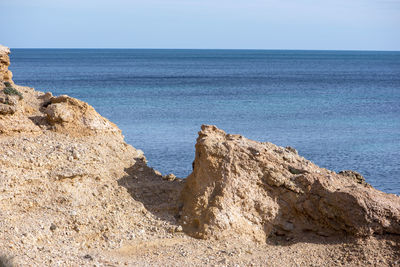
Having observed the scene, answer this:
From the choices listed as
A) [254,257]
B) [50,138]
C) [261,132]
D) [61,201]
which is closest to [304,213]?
[254,257]

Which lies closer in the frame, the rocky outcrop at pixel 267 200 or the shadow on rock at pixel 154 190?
the rocky outcrop at pixel 267 200

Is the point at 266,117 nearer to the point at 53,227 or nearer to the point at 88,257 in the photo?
the point at 53,227

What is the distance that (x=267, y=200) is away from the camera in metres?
13.9

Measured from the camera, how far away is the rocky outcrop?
1305cm

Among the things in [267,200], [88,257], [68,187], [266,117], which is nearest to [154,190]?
[68,187]

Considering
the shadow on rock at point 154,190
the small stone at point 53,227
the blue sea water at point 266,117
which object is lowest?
the blue sea water at point 266,117

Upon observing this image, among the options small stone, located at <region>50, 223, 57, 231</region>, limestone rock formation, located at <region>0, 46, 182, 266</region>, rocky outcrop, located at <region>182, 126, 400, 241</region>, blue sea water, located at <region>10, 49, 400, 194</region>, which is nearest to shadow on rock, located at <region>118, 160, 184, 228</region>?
limestone rock formation, located at <region>0, 46, 182, 266</region>

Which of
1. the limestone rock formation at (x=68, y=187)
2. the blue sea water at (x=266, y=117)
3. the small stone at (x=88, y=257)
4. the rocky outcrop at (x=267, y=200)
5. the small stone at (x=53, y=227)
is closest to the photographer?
the small stone at (x=88, y=257)

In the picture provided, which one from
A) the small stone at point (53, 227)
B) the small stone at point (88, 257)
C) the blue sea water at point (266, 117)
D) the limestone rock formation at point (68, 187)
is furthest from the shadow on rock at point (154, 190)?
the blue sea water at point (266, 117)

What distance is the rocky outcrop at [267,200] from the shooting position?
13.0 metres

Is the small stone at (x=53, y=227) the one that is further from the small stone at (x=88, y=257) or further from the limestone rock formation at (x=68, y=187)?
the small stone at (x=88, y=257)

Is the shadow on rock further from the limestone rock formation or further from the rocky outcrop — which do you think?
the rocky outcrop

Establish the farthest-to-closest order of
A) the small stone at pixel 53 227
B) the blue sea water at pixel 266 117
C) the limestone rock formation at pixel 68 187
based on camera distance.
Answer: the blue sea water at pixel 266 117 < the small stone at pixel 53 227 < the limestone rock formation at pixel 68 187

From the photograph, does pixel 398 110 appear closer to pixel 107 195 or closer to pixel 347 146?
pixel 347 146
